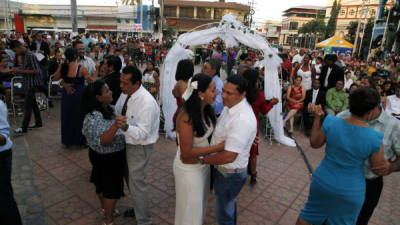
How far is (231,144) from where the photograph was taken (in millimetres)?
2031

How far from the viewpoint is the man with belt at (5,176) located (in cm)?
218

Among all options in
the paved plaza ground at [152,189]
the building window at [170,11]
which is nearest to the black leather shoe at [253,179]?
the paved plaza ground at [152,189]

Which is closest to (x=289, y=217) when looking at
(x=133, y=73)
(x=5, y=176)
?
(x=133, y=73)

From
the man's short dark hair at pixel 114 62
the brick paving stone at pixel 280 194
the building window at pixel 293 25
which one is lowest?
the brick paving stone at pixel 280 194

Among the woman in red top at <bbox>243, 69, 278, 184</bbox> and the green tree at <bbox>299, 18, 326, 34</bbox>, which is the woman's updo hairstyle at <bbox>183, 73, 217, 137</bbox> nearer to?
the woman in red top at <bbox>243, 69, 278, 184</bbox>

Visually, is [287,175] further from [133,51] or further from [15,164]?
[133,51]

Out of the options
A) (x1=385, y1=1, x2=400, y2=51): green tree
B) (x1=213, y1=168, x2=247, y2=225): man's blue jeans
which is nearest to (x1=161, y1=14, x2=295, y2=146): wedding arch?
(x1=213, y1=168, x2=247, y2=225): man's blue jeans

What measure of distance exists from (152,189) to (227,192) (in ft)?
5.69

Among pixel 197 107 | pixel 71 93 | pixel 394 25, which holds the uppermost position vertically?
pixel 394 25

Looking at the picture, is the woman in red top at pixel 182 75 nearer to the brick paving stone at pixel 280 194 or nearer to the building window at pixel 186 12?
the brick paving stone at pixel 280 194

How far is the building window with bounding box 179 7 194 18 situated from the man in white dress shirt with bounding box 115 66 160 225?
5044 cm

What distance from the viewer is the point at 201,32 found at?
600 cm

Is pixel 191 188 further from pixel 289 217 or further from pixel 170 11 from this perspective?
pixel 170 11

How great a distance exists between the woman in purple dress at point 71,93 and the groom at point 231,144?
3.08 m
